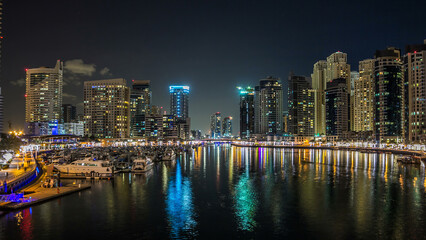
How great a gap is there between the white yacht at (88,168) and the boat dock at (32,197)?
41.4ft

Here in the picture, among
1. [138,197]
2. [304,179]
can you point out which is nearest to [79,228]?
[138,197]

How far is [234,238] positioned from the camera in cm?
2816

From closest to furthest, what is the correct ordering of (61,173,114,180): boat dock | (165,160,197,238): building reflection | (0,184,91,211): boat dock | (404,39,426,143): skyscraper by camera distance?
(165,160,197,238): building reflection → (0,184,91,211): boat dock → (61,173,114,180): boat dock → (404,39,426,143): skyscraper

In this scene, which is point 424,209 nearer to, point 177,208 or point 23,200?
point 177,208

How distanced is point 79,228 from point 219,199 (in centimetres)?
1850

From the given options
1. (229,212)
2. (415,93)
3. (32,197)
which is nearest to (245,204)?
(229,212)

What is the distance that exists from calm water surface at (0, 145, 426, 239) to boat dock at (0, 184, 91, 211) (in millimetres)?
981

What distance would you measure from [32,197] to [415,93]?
623ft

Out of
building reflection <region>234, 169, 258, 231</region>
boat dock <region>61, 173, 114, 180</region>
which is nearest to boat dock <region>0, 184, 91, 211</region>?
boat dock <region>61, 173, 114, 180</region>

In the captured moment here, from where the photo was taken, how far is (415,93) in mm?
175625

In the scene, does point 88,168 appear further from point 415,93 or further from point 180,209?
point 415,93

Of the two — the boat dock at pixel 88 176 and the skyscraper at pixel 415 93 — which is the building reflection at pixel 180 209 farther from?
the skyscraper at pixel 415 93

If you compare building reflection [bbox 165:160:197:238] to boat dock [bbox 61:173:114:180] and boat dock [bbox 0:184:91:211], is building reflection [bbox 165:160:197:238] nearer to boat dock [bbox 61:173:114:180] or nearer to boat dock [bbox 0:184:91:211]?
boat dock [bbox 61:173:114:180]

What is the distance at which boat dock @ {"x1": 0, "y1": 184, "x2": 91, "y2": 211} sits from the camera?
112 feet
